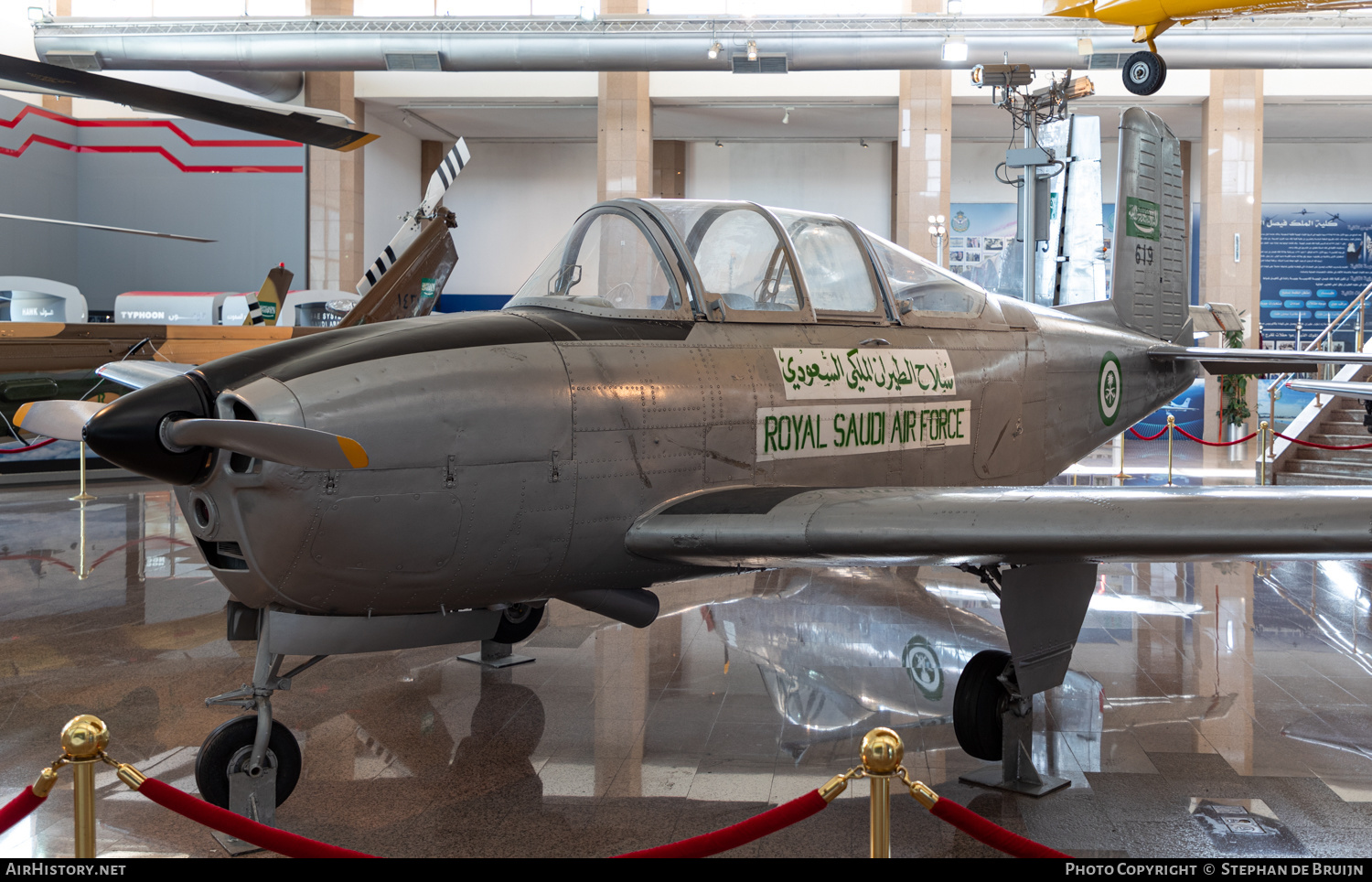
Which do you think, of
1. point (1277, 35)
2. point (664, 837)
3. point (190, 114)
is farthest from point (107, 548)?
point (1277, 35)

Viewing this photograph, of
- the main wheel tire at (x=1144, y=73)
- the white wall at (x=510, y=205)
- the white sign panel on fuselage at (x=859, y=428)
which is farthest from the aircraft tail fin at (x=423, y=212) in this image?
the white wall at (x=510, y=205)

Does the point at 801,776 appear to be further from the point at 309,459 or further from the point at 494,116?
the point at 494,116

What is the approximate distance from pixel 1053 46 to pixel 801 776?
1606 centimetres

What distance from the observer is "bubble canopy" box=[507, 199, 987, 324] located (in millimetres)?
3906

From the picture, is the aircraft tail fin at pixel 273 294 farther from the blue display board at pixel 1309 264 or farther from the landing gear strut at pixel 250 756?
the blue display board at pixel 1309 264

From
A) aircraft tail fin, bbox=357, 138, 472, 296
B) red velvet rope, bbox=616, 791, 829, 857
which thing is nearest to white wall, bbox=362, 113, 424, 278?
aircraft tail fin, bbox=357, 138, 472, 296

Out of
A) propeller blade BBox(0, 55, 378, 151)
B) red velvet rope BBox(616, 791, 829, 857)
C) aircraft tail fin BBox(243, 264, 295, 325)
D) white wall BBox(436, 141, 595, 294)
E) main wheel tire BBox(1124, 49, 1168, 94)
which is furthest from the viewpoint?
white wall BBox(436, 141, 595, 294)

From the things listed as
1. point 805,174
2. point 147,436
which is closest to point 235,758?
→ point 147,436

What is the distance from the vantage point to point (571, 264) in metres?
4.03

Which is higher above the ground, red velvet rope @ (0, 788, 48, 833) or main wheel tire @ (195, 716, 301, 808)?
red velvet rope @ (0, 788, 48, 833)

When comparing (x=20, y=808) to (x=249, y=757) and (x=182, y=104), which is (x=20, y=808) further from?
(x=182, y=104)

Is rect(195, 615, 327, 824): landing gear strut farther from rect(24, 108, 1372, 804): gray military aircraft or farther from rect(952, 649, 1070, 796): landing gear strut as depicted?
rect(952, 649, 1070, 796): landing gear strut

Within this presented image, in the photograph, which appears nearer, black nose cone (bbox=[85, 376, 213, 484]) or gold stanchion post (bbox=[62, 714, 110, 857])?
gold stanchion post (bbox=[62, 714, 110, 857])

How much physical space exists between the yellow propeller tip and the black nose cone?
1.69 ft
